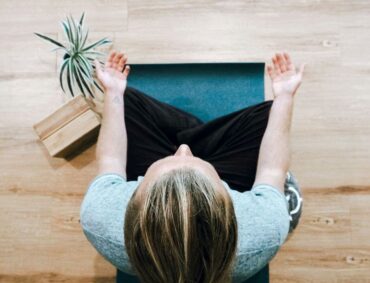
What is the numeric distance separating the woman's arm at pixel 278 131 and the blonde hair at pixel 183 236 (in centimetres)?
26

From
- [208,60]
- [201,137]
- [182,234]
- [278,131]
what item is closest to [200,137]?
[201,137]

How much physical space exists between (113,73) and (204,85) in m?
0.30

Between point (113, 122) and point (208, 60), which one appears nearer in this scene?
point (113, 122)

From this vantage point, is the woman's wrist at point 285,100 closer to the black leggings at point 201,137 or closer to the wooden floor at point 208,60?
the black leggings at point 201,137

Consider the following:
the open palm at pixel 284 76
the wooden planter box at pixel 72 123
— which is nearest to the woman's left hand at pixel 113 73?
the wooden planter box at pixel 72 123

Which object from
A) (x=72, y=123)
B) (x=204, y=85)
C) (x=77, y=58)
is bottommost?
(x=72, y=123)

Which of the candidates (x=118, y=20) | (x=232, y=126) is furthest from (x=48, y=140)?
(x=232, y=126)

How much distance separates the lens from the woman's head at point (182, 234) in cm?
68

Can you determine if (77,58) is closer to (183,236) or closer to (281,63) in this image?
(281,63)

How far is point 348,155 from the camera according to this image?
1.33 meters

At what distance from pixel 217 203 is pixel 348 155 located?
0.77 m

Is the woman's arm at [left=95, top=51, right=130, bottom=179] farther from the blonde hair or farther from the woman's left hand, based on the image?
the blonde hair

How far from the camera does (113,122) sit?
1.07 meters

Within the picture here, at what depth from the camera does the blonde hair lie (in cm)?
68
